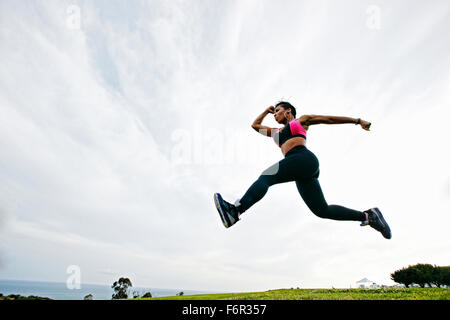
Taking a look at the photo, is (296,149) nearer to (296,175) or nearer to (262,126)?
(296,175)

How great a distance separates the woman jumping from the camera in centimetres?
352

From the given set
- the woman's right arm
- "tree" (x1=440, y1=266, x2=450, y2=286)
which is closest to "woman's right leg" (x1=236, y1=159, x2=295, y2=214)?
the woman's right arm

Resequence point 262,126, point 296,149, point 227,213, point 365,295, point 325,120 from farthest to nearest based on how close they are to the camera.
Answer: point 365,295 < point 262,126 < point 325,120 < point 296,149 < point 227,213

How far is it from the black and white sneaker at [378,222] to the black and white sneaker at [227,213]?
2817mm

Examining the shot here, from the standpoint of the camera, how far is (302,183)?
419cm

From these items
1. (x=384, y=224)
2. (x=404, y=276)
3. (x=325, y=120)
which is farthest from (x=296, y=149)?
(x=404, y=276)

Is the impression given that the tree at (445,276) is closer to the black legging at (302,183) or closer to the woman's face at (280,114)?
the black legging at (302,183)

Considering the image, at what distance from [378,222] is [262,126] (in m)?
2.85

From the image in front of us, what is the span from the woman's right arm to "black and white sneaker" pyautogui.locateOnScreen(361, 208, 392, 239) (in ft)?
7.90
